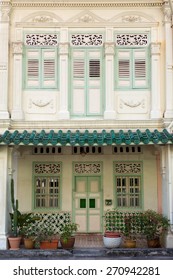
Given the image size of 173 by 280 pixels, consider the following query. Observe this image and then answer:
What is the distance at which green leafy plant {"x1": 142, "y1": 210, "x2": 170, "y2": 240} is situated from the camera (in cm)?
1069

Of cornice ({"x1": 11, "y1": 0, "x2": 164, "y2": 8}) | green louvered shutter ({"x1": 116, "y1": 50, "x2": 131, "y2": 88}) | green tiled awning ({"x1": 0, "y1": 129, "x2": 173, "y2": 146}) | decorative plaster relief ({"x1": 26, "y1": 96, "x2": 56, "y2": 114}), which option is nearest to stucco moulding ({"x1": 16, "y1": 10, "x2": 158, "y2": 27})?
cornice ({"x1": 11, "y1": 0, "x2": 164, "y2": 8})

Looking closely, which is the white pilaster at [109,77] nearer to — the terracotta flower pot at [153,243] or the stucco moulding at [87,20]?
the stucco moulding at [87,20]

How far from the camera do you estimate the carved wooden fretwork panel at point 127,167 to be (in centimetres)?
1229

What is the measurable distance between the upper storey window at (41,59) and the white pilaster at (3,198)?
2.51 m

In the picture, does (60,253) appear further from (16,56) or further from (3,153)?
(16,56)

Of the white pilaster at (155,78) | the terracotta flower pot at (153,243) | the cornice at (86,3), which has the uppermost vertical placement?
the cornice at (86,3)

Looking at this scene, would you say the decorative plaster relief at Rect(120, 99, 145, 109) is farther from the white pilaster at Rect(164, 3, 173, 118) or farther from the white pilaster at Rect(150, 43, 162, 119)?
the white pilaster at Rect(164, 3, 173, 118)

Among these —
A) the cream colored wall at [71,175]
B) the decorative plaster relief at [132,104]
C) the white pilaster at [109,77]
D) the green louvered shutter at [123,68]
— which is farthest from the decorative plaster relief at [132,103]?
the cream colored wall at [71,175]

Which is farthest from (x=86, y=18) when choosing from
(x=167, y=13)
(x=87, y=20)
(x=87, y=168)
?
(x=87, y=168)

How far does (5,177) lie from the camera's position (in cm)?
1081

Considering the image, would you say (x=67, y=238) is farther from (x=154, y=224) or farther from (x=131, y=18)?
(x=131, y=18)

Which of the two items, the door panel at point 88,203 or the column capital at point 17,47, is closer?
the column capital at point 17,47

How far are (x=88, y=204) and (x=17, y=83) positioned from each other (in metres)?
4.34

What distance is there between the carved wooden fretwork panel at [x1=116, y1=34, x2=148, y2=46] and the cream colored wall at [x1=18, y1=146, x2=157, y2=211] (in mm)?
3259
